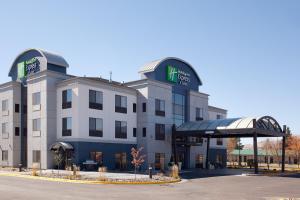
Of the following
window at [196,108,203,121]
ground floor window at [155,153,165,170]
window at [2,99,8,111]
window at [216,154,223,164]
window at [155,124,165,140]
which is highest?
window at [2,99,8,111]

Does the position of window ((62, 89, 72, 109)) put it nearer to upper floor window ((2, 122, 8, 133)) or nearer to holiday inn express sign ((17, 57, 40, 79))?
holiday inn express sign ((17, 57, 40, 79))

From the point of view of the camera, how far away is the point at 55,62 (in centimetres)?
4750

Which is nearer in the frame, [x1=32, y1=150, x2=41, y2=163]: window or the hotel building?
the hotel building

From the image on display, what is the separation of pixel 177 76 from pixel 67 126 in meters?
17.8

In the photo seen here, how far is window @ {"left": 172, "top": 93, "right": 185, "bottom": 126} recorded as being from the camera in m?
53.8

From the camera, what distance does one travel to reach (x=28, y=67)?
49.8m

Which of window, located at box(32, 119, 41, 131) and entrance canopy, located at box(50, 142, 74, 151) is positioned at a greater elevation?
window, located at box(32, 119, 41, 131)

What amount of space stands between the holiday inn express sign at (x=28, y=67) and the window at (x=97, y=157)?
1284 centimetres

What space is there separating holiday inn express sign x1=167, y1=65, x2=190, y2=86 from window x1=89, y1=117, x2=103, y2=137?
1254 centimetres

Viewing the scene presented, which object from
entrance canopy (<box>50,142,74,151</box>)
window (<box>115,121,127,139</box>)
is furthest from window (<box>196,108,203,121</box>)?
entrance canopy (<box>50,142,74,151</box>)

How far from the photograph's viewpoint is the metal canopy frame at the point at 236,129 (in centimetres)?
4281

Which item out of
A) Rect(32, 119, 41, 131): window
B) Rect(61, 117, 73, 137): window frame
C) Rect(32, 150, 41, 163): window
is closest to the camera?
Rect(61, 117, 73, 137): window frame

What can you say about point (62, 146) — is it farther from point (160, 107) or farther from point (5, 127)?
point (160, 107)

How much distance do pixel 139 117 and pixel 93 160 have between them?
894 cm
